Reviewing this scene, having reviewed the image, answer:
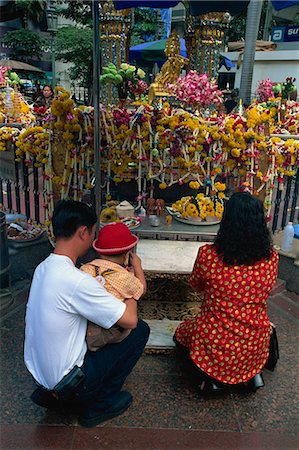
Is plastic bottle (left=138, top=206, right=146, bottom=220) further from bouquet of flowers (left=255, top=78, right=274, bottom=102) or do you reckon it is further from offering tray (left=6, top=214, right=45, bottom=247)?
bouquet of flowers (left=255, top=78, right=274, bottom=102)

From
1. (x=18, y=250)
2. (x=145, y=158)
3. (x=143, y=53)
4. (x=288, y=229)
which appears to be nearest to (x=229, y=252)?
(x=145, y=158)

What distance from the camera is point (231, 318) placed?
210 centimetres

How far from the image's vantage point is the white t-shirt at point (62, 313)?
1672mm

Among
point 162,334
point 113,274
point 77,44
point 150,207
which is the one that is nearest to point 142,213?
point 150,207

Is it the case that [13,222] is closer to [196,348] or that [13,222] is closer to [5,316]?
[5,316]

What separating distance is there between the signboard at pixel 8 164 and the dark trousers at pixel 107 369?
2.64 metres

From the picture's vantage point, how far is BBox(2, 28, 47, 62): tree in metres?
19.9

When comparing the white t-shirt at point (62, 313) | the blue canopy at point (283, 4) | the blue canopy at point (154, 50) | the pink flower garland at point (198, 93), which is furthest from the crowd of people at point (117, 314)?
the blue canopy at point (154, 50)

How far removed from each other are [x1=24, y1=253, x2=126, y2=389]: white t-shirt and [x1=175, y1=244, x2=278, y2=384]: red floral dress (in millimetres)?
629

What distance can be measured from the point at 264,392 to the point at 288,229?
180cm

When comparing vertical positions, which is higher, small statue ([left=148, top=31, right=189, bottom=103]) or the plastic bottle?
small statue ([left=148, top=31, right=189, bottom=103])

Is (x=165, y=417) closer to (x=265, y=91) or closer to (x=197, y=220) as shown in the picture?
(x=197, y=220)

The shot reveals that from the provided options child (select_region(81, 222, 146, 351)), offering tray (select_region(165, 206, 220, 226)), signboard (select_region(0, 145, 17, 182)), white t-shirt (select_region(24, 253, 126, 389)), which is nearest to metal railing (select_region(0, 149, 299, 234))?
signboard (select_region(0, 145, 17, 182))

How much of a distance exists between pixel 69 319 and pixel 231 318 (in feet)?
2.92
